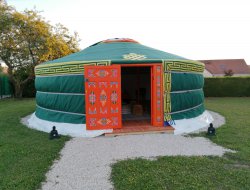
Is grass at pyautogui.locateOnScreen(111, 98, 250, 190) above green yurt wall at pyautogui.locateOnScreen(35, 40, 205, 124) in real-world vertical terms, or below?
below

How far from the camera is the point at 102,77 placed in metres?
Answer: 4.28

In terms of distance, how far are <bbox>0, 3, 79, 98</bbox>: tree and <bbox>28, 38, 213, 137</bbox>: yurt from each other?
19.7 ft

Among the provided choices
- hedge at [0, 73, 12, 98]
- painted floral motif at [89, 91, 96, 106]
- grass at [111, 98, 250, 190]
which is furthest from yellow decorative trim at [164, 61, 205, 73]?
hedge at [0, 73, 12, 98]

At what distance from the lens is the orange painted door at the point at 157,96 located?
4.48 metres

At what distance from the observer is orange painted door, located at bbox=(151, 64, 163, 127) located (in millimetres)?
4477

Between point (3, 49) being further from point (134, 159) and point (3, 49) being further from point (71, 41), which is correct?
point (134, 159)

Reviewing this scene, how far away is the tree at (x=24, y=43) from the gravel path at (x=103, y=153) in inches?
318

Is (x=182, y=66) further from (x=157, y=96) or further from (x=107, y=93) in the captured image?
(x=107, y=93)

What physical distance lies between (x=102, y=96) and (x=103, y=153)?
4.32ft

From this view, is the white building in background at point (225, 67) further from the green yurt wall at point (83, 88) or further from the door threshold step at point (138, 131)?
the door threshold step at point (138, 131)

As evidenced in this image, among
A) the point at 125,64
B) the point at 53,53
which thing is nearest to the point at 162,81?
the point at 125,64

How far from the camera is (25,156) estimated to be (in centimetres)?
318

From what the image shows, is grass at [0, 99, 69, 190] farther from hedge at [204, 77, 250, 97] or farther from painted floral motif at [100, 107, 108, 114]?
hedge at [204, 77, 250, 97]

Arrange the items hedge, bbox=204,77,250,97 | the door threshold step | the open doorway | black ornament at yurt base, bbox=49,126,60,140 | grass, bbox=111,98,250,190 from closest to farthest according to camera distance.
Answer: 1. grass, bbox=111,98,250,190
2. black ornament at yurt base, bbox=49,126,60,140
3. the door threshold step
4. the open doorway
5. hedge, bbox=204,77,250,97
